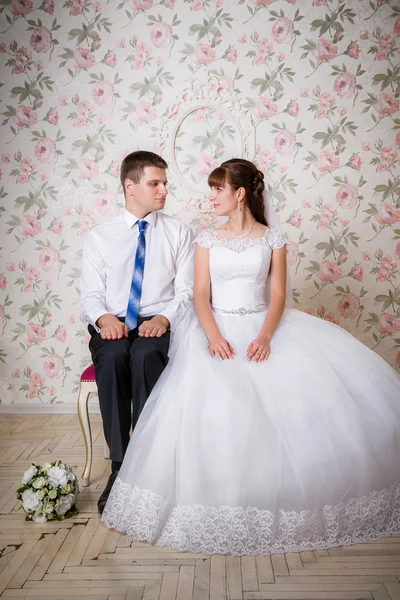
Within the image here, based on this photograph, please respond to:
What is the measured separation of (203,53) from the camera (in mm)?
3447

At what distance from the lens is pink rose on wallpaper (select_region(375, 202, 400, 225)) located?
359 cm

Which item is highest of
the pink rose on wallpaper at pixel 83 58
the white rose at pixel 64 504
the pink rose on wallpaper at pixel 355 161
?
the pink rose on wallpaper at pixel 83 58

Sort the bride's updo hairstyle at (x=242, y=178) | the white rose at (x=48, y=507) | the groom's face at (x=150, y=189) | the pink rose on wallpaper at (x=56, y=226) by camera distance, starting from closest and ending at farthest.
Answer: the white rose at (x=48, y=507) < the bride's updo hairstyle at (x=242, y=178) < the groom's face at (x=150, y=189) < the pink rose on wallpaper at (x=56, y=226)

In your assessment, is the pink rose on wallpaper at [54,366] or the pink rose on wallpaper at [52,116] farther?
the pink rose on wallpaper at [54,366]

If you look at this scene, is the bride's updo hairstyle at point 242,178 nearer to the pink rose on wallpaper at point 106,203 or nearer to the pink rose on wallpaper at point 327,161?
the pink rose on wallpaper at point 327,161

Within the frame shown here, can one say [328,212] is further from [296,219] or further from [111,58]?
[111,58]

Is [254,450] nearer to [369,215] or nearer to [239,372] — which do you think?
[239,372]

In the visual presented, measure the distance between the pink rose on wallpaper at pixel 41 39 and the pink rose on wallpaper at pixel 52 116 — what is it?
1.32ft

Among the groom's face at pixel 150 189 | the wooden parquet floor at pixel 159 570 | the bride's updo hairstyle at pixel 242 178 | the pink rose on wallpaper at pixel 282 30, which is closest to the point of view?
the wooden parquet floor at pixel 159 570

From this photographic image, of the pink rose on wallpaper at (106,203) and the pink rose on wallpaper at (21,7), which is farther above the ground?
the pink rose on wallpaper at (21,7)

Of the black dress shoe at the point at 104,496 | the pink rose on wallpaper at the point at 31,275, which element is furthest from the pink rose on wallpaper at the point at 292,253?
the black dress shoe at the point at 104,496

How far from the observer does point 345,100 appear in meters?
3.49

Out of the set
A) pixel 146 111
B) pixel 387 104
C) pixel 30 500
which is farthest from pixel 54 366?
pixel 387 104

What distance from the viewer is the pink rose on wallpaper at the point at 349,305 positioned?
367 cm
